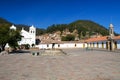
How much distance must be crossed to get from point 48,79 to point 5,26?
28.3m

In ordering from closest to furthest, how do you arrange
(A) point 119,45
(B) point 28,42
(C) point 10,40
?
(C) point 10,40
(A) point 119,45
(B) point 28,42

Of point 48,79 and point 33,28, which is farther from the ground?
point 33,28

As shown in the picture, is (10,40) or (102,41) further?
(102,41)

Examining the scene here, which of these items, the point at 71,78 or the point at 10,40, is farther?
the point at 10,40

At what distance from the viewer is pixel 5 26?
116 ft

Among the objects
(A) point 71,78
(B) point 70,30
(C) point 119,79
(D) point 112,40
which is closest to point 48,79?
→ (A) point 71,78

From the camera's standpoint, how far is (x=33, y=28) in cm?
7356

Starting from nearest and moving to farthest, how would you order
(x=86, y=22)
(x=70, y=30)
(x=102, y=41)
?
1. (x=102, y=41)
2. (x=70, y=30)
3. (x=86, y=22)

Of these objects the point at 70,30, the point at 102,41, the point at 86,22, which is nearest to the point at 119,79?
the point at 102,41

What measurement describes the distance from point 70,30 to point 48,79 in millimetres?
122410

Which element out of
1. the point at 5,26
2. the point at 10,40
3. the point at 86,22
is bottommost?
the point at 10,40

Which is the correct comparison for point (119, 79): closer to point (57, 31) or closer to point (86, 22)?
point (57, 31)

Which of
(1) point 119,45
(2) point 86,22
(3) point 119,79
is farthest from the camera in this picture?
(2) point 86,22

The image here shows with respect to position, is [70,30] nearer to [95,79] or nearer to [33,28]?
[33,28]
